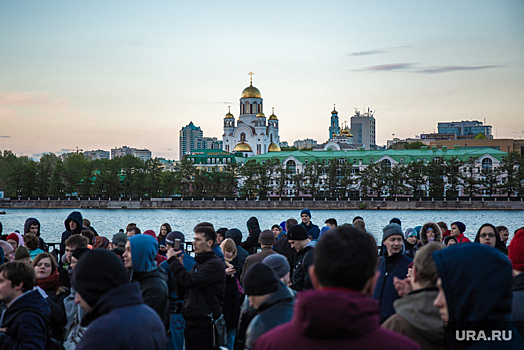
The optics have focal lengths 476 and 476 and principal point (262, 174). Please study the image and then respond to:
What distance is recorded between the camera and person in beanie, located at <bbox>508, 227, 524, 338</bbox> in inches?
109

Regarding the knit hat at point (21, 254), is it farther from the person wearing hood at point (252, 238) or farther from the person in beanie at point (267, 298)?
the person wearing hood at point (252, 238)

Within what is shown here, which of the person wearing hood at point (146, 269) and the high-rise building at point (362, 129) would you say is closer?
the person wearing hood at point (146, 269)

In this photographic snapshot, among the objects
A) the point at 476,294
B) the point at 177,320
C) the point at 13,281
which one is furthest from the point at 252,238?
the point at 476,294

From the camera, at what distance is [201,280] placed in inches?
173

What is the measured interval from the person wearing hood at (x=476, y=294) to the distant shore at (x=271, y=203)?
62.5 m

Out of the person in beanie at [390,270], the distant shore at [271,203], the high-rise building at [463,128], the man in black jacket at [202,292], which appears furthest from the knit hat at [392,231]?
the high-rise building at [463,128]

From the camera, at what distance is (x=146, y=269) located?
152 inches

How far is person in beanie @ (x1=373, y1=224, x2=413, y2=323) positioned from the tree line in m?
63.5

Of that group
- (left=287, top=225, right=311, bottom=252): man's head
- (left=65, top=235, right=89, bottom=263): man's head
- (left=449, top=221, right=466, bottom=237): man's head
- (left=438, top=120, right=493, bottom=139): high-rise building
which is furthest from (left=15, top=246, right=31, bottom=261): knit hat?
(left=438, top=120, right=493, bottom=139): high-rise building

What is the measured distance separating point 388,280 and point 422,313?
5.14ft

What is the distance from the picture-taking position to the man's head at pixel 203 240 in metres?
4.55

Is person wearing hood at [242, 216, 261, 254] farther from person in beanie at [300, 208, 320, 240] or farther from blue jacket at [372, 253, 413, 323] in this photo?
blue jacket at [372, 253, 413, 323]

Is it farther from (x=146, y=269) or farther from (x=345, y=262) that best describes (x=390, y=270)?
(x=345, y=262)

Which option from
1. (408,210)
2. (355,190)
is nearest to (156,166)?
(355,190)
